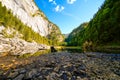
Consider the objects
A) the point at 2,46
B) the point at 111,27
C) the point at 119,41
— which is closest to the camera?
the point at 119,41

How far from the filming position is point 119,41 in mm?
52344

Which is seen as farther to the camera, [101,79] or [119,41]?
[119,41]

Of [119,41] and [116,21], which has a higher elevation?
[116,21]

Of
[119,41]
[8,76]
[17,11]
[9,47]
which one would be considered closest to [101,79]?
[8,76]

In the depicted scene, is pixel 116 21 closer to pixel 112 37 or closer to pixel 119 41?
pixel 112 37

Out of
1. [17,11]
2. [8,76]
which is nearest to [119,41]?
[8,76]

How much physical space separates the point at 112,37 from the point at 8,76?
51.9 meters

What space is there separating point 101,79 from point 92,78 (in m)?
0.77

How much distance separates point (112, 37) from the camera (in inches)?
2308

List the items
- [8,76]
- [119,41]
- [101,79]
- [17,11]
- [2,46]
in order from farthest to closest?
[17,11] → [2,46] → [119,41] → [8,76] → [101,79]

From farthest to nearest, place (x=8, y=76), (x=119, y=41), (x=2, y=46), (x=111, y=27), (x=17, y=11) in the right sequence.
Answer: (x=17, y=11), (x=111, y=27), (x=2, y=46), (x=119, y=41), (x=8, y=76)

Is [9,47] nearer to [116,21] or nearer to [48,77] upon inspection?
[116,21]

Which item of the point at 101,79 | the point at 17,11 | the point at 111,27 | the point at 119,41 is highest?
the point at 17,11

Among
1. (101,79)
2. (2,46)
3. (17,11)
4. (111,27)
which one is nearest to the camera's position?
(101,79)
